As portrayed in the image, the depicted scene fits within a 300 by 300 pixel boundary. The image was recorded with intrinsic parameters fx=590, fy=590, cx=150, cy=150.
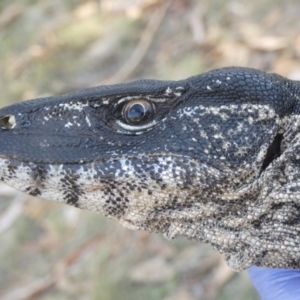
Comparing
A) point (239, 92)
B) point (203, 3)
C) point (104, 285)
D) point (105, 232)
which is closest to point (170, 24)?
point (203, 3)

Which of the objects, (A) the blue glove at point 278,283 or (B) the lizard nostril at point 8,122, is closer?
(B) the lizard nostril at point 8,122

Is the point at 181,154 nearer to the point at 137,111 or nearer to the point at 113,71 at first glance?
the point at 137,111

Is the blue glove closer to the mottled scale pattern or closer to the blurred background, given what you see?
the mottled scale pattern

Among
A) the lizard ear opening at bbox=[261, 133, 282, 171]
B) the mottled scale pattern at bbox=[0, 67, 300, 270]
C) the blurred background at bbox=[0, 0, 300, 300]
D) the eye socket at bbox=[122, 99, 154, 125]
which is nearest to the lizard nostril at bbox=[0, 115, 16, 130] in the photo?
the mottled scale pattern at bbox=[0, 67, 300, 270]

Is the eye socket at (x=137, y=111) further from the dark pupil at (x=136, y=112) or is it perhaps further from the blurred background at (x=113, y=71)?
the blurred background at (x=113, y=71)

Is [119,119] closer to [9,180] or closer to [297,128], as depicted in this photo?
[9,180]

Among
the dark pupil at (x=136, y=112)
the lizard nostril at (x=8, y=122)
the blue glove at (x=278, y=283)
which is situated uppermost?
the lizard nostril at (x=8, y=122)

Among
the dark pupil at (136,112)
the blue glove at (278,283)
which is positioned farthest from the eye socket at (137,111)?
the blue glove at (278,283)

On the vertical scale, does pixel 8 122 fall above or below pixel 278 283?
above

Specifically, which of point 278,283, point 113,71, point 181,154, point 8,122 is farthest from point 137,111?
point 113,71
